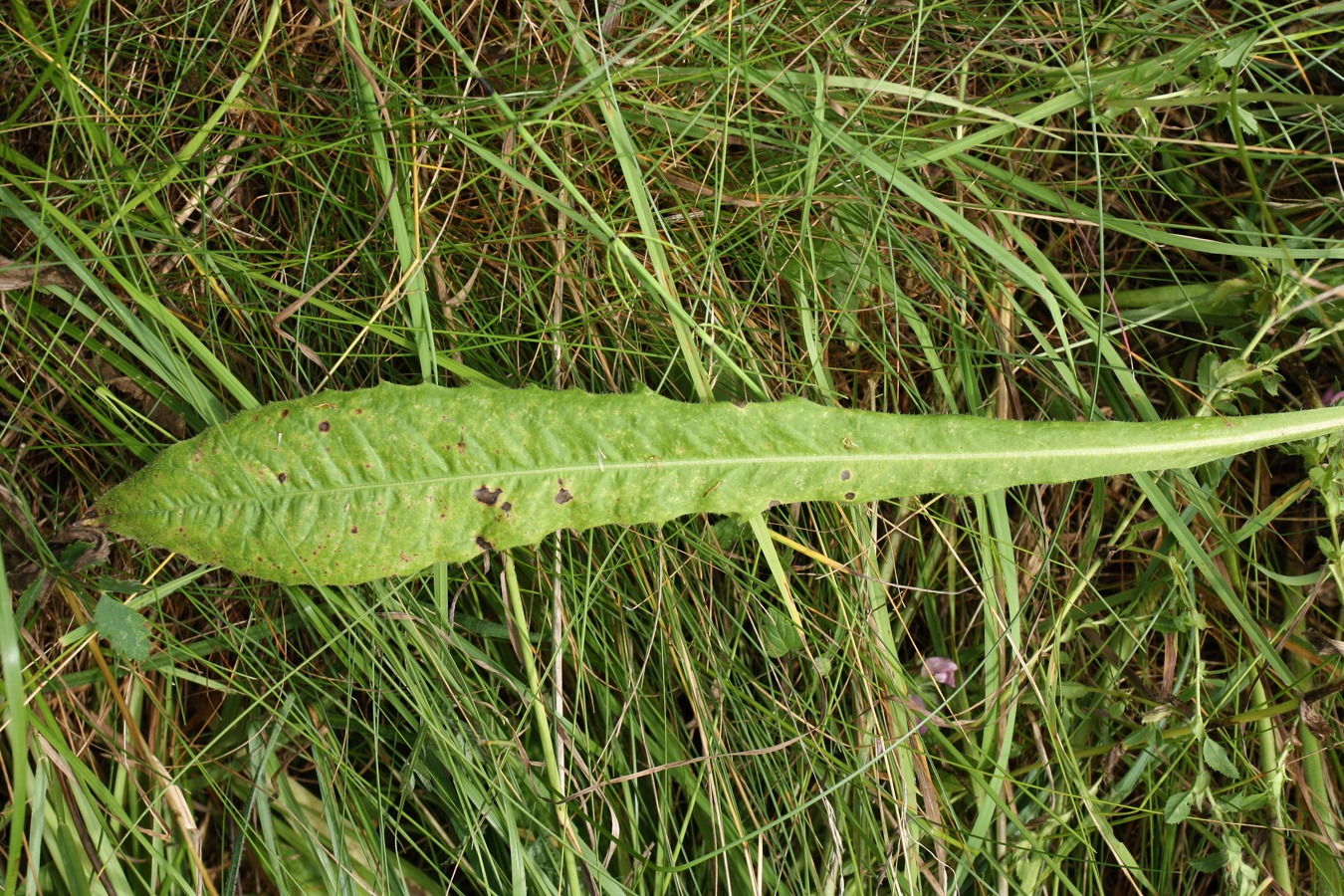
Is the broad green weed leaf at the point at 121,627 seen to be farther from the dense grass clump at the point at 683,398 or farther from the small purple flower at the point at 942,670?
the small purple flower at the point at 942,670

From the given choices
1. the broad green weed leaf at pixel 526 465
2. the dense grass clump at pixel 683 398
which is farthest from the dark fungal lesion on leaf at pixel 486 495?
the dense grass clump at pixel 683 398

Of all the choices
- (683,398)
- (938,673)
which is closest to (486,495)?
(683,398)

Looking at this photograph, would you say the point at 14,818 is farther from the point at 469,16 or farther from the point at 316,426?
the point at 469,16

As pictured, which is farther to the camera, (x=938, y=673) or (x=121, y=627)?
(x=938, y=673)

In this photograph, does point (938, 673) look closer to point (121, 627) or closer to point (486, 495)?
point (486, 495)

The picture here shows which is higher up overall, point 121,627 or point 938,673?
point 121,627

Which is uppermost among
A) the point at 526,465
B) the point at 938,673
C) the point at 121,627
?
the point at 526,465

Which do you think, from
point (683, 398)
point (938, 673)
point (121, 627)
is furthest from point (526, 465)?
point (938, 673)
